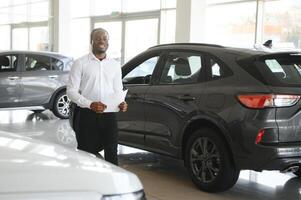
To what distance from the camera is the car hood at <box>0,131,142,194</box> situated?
171 centimetres

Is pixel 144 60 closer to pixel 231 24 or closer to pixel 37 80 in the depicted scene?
pixel 37 80

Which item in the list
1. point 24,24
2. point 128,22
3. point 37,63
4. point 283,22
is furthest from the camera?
point 24,24

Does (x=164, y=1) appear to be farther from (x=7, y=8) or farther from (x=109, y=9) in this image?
(x=7, y=8)

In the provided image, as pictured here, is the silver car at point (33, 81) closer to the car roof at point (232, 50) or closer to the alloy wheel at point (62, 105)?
the alloy wheel at point (62, 105)

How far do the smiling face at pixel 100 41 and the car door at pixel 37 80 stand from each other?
21.1 ft

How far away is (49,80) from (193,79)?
5647 mm

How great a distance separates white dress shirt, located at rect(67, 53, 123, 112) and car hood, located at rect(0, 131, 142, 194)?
2122mm

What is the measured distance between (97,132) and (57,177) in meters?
2.66

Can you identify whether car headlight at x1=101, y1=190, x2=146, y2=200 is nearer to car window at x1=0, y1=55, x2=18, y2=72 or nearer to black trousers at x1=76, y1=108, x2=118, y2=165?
black trousers at x1=76, y1=108, x2=118, y2=165

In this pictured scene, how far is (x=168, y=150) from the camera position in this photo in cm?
581

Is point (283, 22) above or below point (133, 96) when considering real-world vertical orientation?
above

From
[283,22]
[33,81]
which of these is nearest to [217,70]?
[33,81]

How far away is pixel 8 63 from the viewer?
10406 millimetres

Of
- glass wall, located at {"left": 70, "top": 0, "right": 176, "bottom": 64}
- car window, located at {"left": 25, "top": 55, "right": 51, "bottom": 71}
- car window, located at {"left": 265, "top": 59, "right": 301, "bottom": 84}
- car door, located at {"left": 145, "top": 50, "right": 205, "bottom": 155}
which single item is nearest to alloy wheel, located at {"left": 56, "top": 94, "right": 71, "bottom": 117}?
car window, located at {"left": 25, "top": 55, "right": 51, "bottom": 71}
